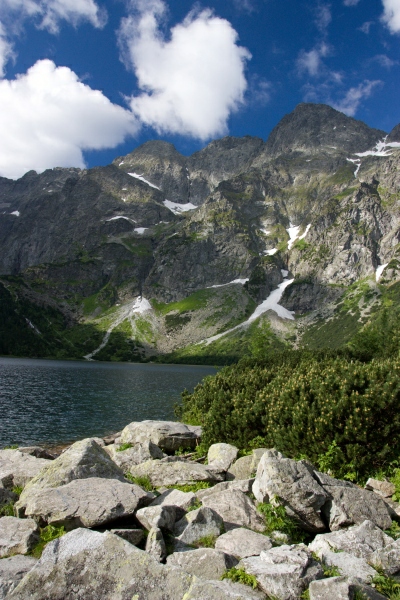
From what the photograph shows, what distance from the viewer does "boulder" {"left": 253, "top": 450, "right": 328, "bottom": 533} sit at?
502 inches

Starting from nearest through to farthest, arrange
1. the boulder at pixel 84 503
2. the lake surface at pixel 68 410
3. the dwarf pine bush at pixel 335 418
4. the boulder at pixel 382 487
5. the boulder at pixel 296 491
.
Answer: the boulder at pixel 84 503 < the boulder at pixel 296 491 < the boulder at pixel 382 487 < the dwarf pine bush at pixel 335 418 < the lake surface at pixel 68 410

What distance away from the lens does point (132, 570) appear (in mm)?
7848

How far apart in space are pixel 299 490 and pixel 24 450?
66.7ft

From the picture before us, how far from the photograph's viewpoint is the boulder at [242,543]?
1031 centimetres

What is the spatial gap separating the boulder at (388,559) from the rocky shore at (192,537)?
0.09ft

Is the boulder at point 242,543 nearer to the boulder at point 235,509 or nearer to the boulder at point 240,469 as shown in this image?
the boulder at point 235,509

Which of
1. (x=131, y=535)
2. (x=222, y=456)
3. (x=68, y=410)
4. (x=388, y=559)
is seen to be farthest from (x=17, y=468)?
(x=68, y=410)

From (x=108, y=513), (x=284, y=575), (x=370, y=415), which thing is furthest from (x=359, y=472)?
(x=108, y=513)

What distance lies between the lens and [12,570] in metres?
8.95

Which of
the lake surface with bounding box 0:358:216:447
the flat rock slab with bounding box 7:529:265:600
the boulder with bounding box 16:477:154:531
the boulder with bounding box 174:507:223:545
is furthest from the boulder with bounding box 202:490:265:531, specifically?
the lake surface with bounding box 0:358:216:447

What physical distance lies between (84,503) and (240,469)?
31.9ft

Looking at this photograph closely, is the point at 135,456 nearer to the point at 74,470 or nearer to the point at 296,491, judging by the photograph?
the point at 74,470

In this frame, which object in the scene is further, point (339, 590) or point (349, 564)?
point (349, 564)

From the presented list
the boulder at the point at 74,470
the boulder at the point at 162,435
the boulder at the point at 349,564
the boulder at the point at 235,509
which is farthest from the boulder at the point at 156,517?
the boulder at the point at 162,435
